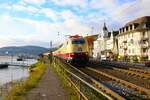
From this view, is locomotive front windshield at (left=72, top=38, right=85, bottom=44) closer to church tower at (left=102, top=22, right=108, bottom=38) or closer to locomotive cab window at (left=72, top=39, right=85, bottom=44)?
locomotive cab window at (left=72, top=39, right=85, bottom=44)

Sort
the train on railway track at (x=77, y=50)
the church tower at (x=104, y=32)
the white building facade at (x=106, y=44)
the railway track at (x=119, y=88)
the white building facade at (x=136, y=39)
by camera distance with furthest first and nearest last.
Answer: the church tower at (x=104, y=32), the white building facade at (x=106, y=44), the white building facade at (x=136, y=39), the train on railway track at (x=77, y=50), the railway track at (x=119, y=88)

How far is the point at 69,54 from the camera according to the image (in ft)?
146

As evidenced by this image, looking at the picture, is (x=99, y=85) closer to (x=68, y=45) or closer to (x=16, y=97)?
(x=16, y=97)

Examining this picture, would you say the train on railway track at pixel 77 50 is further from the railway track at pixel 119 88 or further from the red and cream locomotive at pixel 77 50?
the railway track at pixel 119 88

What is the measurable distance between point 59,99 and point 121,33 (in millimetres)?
103012

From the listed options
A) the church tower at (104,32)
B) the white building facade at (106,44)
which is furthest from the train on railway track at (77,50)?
the church tower at (104,32)

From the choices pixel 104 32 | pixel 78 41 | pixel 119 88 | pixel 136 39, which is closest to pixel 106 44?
pixel 104 32

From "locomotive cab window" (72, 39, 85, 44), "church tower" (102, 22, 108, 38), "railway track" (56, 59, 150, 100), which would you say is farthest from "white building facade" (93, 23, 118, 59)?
"railway track" (56, 59, 150, 100)

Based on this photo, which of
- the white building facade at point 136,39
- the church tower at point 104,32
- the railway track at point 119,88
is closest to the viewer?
the railway track at point 119,88

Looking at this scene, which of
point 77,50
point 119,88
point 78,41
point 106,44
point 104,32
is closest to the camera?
point 119,88

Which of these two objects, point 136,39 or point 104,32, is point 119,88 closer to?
point 136,39

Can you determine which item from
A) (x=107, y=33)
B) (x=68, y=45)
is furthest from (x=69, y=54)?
(x=107, y=33)

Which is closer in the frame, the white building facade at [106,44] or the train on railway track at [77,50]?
the train on railway track at [77,50]

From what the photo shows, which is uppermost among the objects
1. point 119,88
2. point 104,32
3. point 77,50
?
point 104,32
